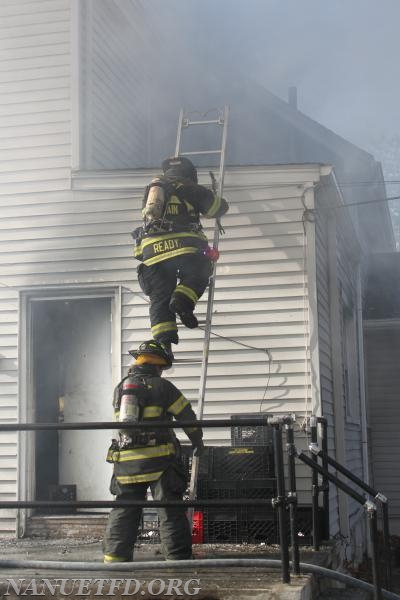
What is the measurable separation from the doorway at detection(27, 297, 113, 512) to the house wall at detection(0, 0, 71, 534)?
0.83 feet

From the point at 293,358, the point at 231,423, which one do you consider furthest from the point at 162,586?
the point at 293,358

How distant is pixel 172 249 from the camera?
6023 millimetres

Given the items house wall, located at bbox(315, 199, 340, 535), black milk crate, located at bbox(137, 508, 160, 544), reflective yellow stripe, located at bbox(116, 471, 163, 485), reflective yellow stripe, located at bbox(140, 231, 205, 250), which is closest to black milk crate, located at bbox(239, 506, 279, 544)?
black milk crate, located at bbox(137, 508, 160, 544)

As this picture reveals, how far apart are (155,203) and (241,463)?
2.17 metres

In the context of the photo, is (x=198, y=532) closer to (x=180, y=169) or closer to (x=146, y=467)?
(x=146, y=467)

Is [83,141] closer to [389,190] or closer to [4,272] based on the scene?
[4,272]

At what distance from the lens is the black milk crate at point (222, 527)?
21.6 feet

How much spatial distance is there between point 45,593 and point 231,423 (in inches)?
50.8

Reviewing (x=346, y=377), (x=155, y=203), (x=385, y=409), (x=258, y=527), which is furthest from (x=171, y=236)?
(x=385, y=409)

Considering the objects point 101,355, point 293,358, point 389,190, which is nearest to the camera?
point 293,358

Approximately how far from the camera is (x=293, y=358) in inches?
297

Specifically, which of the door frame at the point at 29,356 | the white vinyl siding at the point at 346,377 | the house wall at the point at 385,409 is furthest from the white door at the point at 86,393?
the house wall at the point at 385,409

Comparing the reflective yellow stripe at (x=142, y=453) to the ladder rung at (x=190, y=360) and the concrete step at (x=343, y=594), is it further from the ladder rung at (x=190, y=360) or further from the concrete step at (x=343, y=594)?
the ladder rung at (x=190, y=360)

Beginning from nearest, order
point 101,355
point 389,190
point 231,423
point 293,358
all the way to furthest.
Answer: point 231,423, point 293,358, point 101,355, point 389,190
